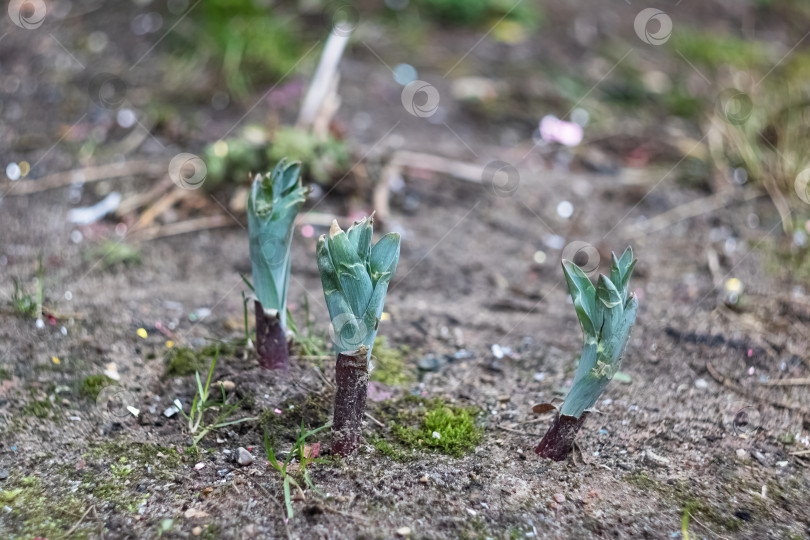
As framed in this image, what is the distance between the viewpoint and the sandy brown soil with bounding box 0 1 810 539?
152 cm

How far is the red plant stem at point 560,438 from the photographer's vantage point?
5.36ft

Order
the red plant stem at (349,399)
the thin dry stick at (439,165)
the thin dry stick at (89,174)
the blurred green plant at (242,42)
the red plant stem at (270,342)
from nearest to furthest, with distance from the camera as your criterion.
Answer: the red plant stem at (349,399)
the red plant stem at (270,342)
the thin dry stick at (89,174)
the thin dry stick at (439,165)
the blurred green plant at (242,42)

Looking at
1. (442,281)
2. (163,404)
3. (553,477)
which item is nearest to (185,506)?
(163,404)

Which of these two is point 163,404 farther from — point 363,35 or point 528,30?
point 528,30

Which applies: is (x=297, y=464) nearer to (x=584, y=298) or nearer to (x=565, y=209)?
(x=584, y=298)

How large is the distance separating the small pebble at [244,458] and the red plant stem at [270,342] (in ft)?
1.03

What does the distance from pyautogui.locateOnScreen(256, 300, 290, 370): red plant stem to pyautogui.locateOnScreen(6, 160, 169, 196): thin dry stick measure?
1754 millimetres

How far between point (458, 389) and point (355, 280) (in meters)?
0.73

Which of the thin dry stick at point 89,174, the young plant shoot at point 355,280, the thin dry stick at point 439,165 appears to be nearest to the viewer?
the young plant shoot at point 355,280

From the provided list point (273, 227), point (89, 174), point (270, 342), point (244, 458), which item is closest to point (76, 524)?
point (244, 458)

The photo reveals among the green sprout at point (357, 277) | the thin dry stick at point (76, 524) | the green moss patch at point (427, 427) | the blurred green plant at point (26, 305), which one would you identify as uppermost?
the green sprout at point (357, 277)

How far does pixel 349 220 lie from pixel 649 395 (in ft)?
5.07

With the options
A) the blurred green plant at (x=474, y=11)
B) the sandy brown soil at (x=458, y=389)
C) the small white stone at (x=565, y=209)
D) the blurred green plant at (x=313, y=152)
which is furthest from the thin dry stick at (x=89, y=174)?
the blurred green plant at (x=474, y=11)

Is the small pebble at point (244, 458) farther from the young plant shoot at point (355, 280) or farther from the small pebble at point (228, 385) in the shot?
the young plant shoot at point (355, 280)
